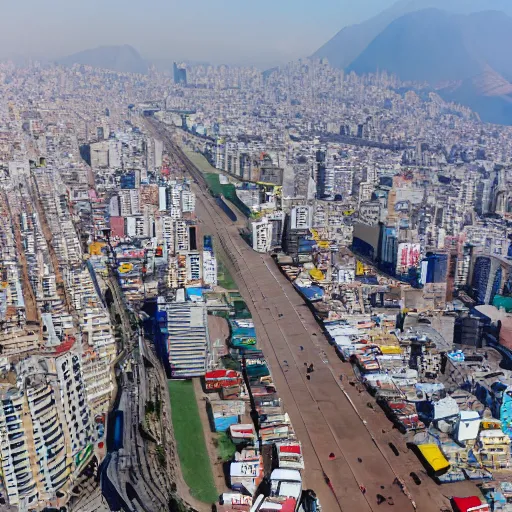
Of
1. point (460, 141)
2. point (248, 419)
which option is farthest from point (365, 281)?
point (460, 141)

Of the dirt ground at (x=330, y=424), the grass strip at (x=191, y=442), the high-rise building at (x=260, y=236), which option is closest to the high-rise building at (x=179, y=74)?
the high-rise building at (x=260, y=236)

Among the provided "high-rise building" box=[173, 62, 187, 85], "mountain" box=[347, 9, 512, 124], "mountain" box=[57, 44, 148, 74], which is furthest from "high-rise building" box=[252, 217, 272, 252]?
"mountain" box=[347, 9, 512, 124]

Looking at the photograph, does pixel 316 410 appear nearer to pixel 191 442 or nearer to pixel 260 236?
pixel 191 442

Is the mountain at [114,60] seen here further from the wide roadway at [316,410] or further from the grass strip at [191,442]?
the grass strip at [191,442]

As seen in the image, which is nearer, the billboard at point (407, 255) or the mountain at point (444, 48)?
the billboard at point (407, 255)

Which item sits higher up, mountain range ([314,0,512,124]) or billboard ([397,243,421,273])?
mountain range ([314,0,512,124])

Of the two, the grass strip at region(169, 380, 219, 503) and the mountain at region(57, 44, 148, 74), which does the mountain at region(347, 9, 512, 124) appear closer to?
the mountain at region(57, 44, 148, 74)
